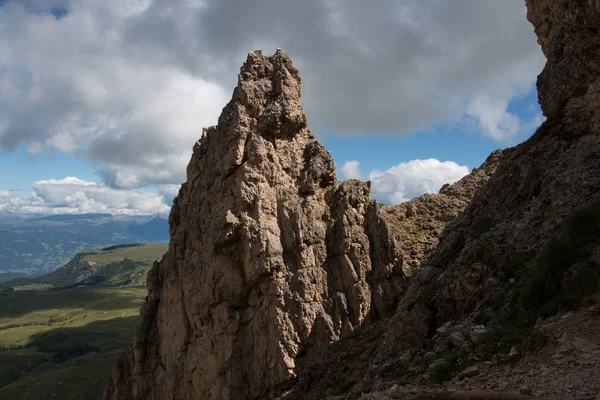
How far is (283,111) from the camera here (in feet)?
136

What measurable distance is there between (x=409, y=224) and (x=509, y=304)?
27.9m

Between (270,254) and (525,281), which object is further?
(270,254)

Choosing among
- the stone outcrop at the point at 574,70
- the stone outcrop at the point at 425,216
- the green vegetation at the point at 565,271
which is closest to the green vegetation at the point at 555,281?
the green vegetation at the point at 565,271

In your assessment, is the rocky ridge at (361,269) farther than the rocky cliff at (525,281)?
Yes

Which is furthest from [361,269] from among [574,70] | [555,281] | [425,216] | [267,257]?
[555,281]

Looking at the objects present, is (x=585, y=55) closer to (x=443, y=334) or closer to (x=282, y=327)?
(x=443, y=334)

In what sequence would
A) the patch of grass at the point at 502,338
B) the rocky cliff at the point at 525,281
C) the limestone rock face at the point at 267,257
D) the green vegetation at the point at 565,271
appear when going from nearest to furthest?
1. the rocky cliff at the point at 525,281
2. the patch of grass at the point at 502,338
3. the green vegetation at the point at 565,271
4. the limestone rock face at the point at 267,257

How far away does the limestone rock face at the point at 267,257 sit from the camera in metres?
35.8

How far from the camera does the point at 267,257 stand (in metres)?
36.3

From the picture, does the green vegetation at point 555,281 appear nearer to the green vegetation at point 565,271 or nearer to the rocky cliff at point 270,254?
the green vegetation at point 565,271

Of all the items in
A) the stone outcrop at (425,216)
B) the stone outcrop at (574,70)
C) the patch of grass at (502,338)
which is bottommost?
the patch of grass at (502,338)

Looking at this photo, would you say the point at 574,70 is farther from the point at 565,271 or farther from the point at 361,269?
the point at 361,269

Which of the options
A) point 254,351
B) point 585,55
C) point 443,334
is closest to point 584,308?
point 443,334

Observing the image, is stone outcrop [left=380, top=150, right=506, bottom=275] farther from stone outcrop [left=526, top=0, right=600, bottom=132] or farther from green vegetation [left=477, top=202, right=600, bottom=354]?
green vegetation [left=477, top=202, right=600, bottom=354]
